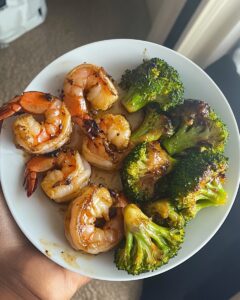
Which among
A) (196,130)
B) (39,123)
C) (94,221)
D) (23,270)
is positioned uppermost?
(196,130)

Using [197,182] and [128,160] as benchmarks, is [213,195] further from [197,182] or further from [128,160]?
[128,160]

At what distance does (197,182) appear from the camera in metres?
1.24

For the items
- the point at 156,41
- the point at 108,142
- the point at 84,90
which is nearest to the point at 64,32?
the point at 156,41

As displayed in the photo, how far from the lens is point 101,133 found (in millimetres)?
1262

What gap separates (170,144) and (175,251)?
31cm

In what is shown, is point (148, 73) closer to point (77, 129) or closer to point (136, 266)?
point (77, 129)

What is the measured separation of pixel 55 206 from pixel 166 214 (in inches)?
12.6

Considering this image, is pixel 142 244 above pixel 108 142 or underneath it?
underneath

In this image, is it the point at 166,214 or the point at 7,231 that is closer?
the point at 166,214

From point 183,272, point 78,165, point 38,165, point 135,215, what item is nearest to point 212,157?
point 135,215

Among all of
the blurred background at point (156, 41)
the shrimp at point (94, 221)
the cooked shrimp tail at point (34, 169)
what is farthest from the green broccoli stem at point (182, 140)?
the blurred background at point (156, 41)

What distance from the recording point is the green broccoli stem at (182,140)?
1.32m

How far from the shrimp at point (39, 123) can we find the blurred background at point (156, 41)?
0.68 meters

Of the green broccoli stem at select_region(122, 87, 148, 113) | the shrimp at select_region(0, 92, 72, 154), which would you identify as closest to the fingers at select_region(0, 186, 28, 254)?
the shrimp at select_region(0, 92, 72, 154)
